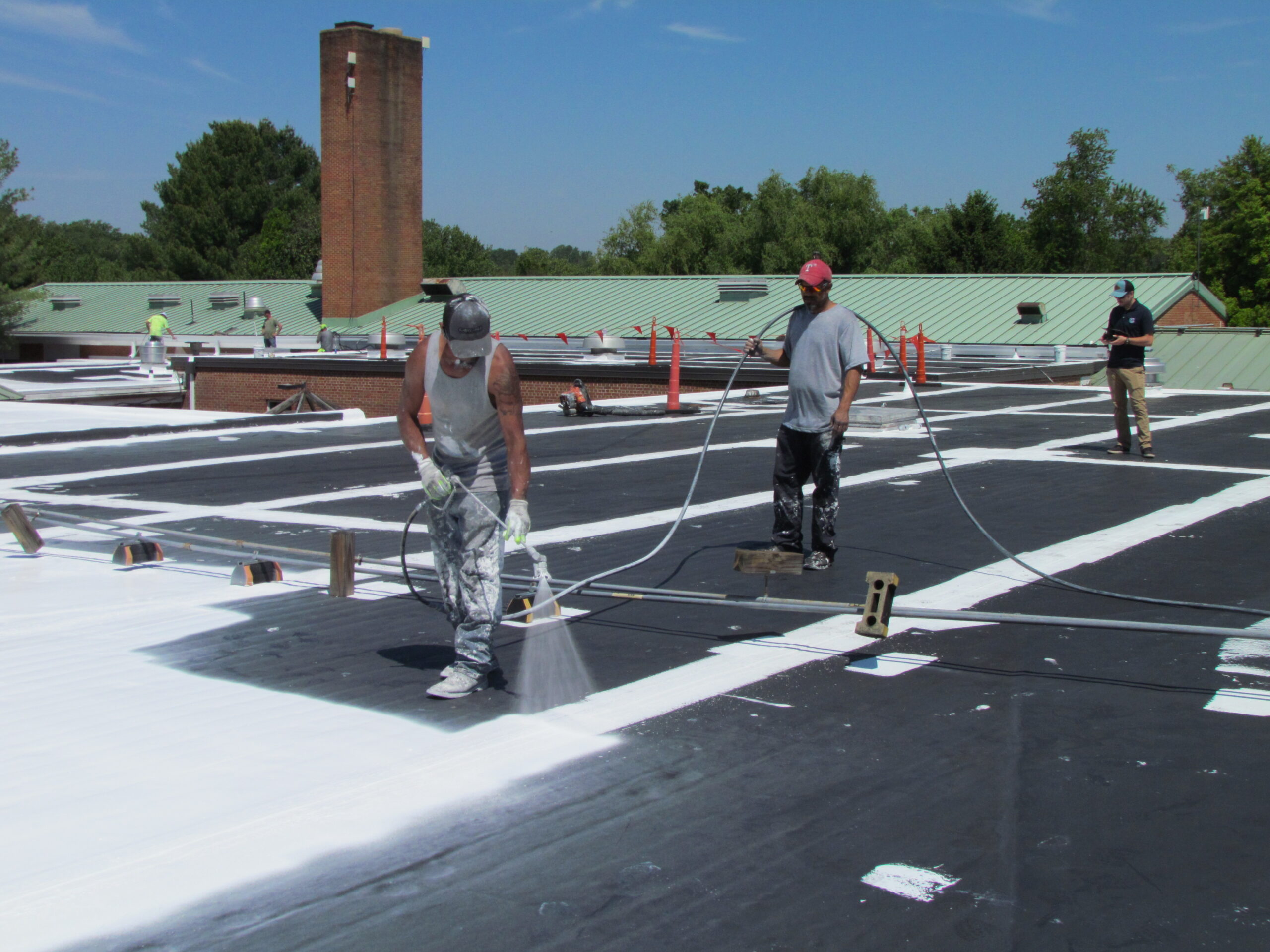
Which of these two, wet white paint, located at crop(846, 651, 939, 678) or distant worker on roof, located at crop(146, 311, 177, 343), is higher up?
distant worker on roof, located at crop(146, 311, 177, 343)

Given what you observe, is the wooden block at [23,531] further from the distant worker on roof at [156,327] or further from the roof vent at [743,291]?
the roof vent at [743,291]

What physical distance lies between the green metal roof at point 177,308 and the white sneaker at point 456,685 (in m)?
38.9

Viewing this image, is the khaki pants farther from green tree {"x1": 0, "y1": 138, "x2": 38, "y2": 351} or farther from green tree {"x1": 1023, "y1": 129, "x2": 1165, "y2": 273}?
green tree {"x1": 1023, "y1": 129, "x2": 1165, "y2": 273}

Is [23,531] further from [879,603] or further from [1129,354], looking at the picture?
[1129,354]

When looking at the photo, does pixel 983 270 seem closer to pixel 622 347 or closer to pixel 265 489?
pixel 622 347

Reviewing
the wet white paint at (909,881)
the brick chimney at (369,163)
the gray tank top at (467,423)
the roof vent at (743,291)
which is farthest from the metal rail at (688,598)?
the brick chimney at (369,163)

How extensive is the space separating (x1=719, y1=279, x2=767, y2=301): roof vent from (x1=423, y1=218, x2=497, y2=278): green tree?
132ft

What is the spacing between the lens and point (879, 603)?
218 inches

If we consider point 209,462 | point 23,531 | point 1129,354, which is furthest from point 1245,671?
point 209,462

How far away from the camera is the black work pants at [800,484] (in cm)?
725

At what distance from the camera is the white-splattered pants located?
16.1 ft

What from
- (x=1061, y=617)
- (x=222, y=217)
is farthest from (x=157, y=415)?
(x=222, y=217)

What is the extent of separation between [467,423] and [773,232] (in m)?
65.6

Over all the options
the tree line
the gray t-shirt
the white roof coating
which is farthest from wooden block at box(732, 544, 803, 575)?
the tree line
